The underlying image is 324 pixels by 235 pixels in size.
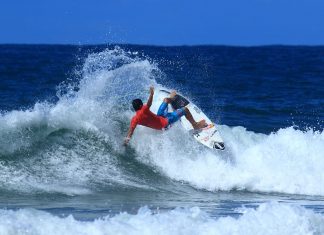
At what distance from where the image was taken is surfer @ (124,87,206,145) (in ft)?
42.8

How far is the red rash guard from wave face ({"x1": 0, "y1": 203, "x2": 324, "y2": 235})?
3.70 metres

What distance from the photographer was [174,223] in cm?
903

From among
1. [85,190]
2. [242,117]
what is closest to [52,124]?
[85,190]

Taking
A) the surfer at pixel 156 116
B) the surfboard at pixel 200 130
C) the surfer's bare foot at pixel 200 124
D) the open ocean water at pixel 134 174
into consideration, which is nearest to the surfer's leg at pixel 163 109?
the surfer at pixel 156 116

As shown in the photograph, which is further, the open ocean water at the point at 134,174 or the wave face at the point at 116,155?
the wave face at the point at 116,155

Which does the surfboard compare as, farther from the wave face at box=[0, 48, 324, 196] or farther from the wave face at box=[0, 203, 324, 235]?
the wave face at box=[0, 203, 324, 235]

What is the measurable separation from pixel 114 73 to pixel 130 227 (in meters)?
7.43

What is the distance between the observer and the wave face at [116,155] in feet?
42.3

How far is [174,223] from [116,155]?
5.06m

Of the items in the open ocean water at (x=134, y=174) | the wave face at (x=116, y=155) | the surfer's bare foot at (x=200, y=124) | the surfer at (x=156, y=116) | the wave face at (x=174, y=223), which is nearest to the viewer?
the wave face at (x=174, y=223)

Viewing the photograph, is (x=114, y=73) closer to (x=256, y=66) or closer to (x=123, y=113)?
(x=123, y=113)

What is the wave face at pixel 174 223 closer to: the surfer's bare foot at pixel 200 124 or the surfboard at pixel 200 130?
the surfboard at pixel 200 130

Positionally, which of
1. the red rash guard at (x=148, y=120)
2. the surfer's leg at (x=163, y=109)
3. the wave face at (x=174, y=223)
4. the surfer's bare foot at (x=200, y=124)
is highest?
the surfer's leg at (x=163, y=109)

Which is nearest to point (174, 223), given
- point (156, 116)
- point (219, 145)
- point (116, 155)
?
point (156, 116)
